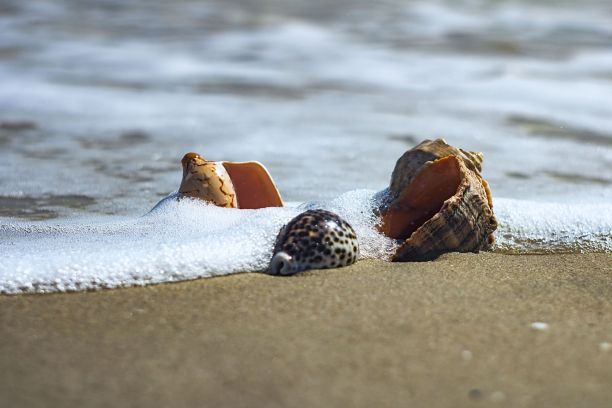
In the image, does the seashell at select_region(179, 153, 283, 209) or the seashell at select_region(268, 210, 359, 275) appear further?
the seashell at select_region(179, 153, 283, 209)

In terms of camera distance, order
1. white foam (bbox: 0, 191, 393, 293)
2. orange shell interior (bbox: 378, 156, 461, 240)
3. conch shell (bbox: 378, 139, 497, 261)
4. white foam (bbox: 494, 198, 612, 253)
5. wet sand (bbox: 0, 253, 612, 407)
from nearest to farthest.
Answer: wet sand (bbox: 0, 253, 612, 407)
white foam (bbox: 0, 191, 393, 293)
conch shell (bbox: 378, 139, 497, 261)
orange shell interior (bbox: 378, 156, 461, 240)
white foam (bbox: 494, 198, 612, 253)

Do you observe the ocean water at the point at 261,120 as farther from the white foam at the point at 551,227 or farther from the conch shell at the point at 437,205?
the conch shell at the point at 437,205

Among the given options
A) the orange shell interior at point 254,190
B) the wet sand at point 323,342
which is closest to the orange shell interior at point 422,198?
the wet sand at point 323,342

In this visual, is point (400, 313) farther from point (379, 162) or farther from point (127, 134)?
point (127, 134)

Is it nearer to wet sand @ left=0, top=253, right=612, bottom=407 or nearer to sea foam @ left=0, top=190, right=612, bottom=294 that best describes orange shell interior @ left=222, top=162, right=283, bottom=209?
sea foam @ left=0, top=190, right=612, bottom=294

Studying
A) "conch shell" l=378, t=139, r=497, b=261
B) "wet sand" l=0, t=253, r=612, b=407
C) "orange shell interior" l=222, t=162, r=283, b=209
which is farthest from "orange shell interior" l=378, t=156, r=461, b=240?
"orange shell interior" l=222, t=162, r=283, b=209

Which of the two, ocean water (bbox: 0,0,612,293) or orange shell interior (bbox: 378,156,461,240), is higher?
orange shell interior (bbox: 378,156,461,240)

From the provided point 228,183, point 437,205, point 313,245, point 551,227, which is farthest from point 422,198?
point 228,183

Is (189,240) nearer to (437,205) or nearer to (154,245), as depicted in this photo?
(154,245)
